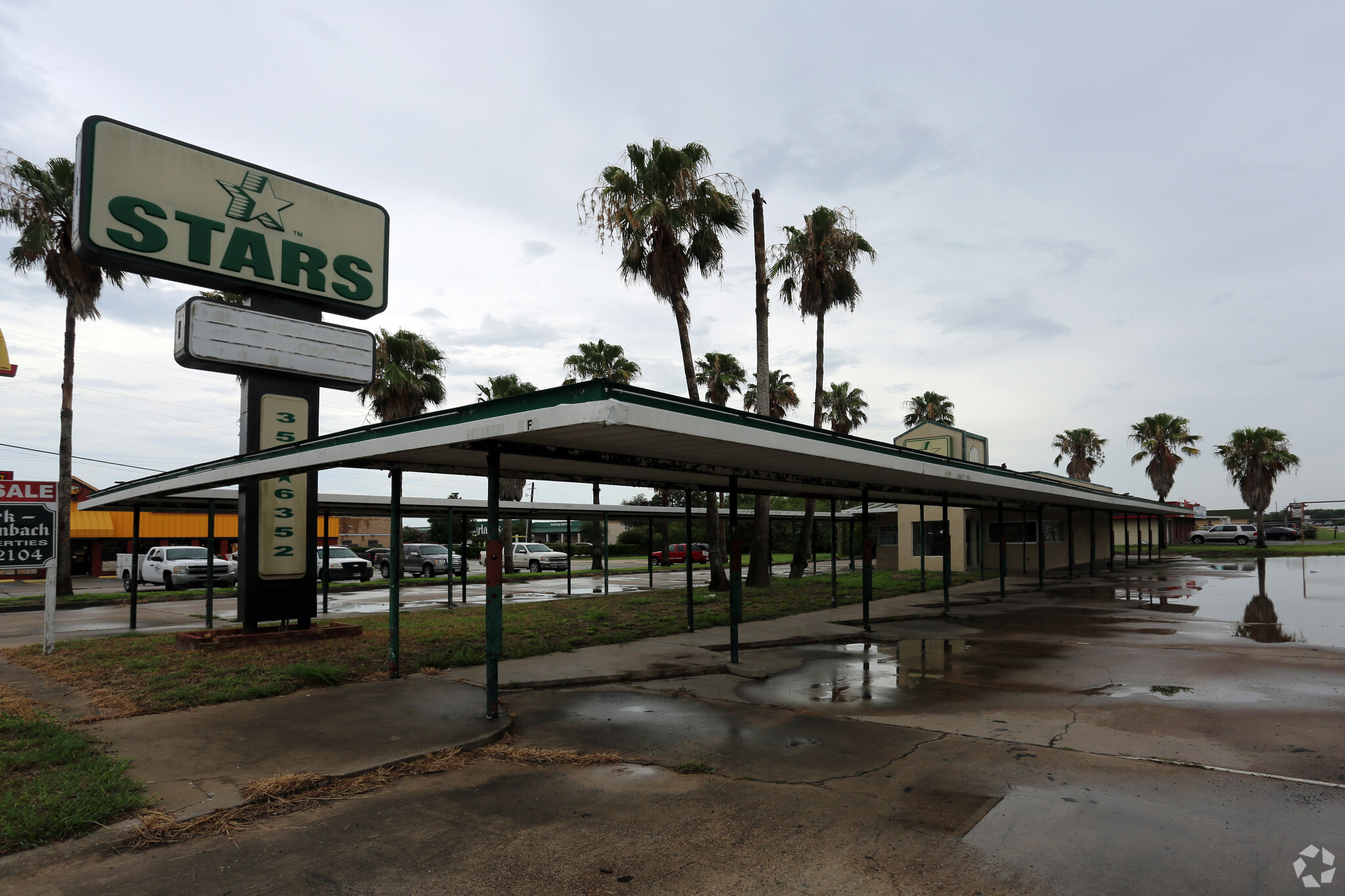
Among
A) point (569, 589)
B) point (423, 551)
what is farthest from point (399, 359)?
point (569, 589)

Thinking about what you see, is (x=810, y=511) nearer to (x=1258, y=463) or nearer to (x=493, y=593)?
(x=493, y=593)

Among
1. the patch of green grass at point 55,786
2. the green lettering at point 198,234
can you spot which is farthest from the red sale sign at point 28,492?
the patch of green grass at point 55,786

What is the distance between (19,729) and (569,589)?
1861cm

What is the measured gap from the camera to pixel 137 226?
11.7 m

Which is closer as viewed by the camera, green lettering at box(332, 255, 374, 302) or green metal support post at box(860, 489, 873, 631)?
green metal support post at box(860, 489, 873, 631)

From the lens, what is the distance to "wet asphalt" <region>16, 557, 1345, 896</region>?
13.5 feet

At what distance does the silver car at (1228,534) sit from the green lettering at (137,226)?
69.9 meters

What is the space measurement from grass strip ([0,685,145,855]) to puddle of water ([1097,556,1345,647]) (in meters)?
16.2

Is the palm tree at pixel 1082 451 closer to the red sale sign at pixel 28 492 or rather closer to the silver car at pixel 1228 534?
the silver car at pixel 1228 534

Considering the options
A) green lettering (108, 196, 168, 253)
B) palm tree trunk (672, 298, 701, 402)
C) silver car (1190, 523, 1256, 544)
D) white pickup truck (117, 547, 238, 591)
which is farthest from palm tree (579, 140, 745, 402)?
silver car (1190, 523, 1256, 544)

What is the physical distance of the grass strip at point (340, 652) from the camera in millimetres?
8996

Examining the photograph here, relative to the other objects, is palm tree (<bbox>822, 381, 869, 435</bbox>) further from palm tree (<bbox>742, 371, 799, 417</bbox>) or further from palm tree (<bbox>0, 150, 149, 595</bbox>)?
palm tree (<bbox>0, 150, 149, 595</bbox>)

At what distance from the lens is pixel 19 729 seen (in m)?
6.96

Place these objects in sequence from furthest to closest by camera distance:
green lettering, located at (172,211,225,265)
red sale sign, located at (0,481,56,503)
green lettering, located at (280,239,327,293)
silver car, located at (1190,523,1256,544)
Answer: silver car, located at (1190,523,1256,544) < green lettering, located at (280,239,327,293) < green lettering, located at (172,211,225,265) < red sale sign, located at (0,481,56,503)
